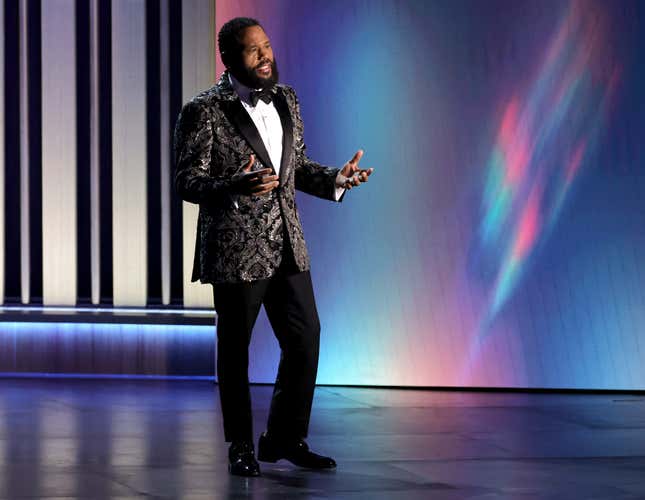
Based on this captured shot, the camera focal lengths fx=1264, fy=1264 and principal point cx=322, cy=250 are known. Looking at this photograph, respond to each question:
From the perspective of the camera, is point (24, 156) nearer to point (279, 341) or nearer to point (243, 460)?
point (279, 341)

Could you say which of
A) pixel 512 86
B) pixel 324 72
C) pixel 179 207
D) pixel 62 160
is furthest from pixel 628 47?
pixel 62 160

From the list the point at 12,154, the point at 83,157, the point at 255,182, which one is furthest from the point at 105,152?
the point at 255,182

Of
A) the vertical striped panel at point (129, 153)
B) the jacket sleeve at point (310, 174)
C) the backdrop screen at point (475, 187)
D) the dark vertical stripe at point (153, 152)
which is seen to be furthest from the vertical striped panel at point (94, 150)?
the jacket sleeve at point (310, 174)

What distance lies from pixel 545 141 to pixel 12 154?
2.71 metres

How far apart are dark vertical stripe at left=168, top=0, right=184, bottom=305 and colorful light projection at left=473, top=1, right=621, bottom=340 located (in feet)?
5.18

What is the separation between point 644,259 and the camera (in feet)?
18.8

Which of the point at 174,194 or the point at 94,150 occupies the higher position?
the point at 94,150

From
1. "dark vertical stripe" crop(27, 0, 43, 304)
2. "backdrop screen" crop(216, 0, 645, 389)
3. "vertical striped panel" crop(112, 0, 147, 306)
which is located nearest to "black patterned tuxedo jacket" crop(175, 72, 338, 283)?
"backdrop screen" crop(216, 0, 645, 389)

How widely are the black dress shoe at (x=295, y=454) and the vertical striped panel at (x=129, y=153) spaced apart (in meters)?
2.52

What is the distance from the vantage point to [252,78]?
12.4 feet

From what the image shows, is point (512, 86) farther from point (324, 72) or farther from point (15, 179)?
point (15, 179)

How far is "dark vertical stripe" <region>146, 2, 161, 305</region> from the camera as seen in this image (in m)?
6.34

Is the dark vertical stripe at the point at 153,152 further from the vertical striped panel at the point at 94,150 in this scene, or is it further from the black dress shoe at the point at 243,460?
the black dress shoe at the point at 243,460

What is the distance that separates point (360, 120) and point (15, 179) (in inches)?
73.5
